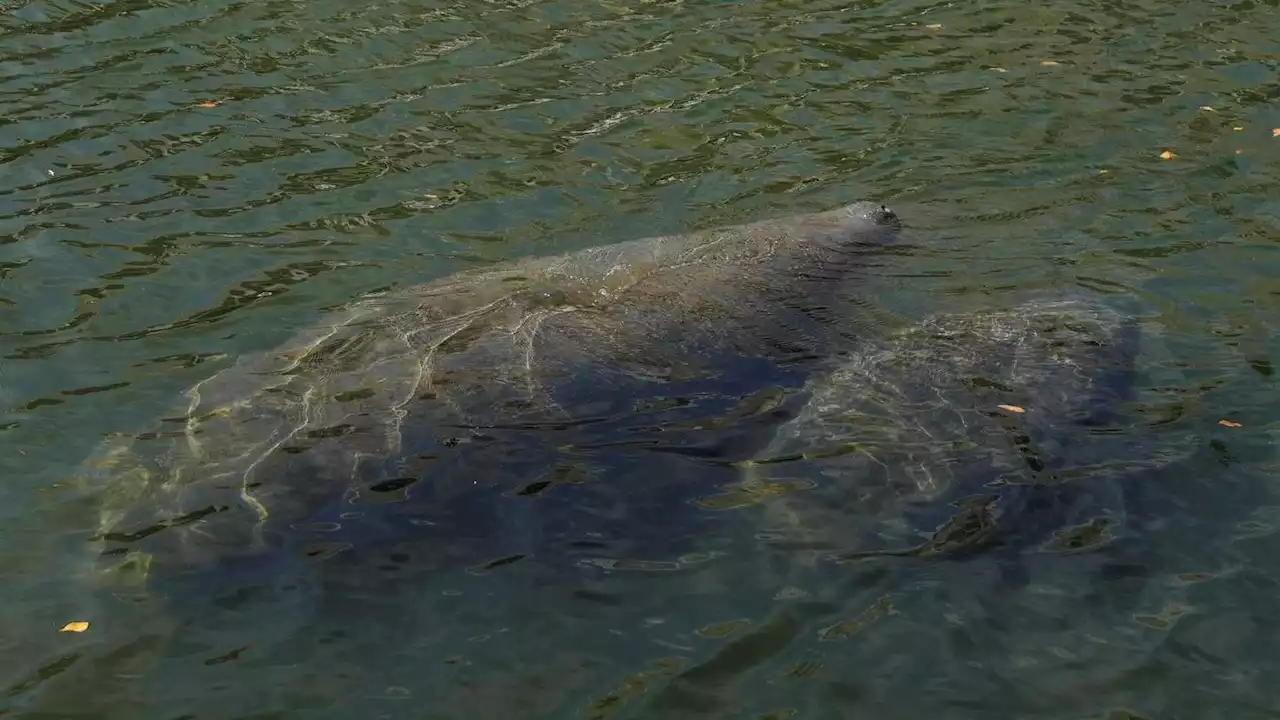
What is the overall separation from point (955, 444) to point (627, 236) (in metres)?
3.34

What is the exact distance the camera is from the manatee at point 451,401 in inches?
248

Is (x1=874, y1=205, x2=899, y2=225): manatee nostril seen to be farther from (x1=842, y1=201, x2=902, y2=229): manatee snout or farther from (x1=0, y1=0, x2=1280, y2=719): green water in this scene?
(x1=0, y1=0, x2=1280, y2=719): green water

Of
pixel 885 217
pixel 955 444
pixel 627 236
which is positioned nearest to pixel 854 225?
pixel 885 217

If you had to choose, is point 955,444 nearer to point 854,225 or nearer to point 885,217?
point 854,225

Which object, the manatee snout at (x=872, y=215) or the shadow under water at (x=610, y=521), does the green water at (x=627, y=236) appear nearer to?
the shadow under water at (x=610, y=521)

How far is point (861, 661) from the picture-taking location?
5.81m

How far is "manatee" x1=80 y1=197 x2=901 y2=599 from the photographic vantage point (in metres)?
6.30

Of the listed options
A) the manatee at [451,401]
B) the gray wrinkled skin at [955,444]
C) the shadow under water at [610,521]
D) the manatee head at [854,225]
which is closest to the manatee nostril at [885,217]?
the manatee head at [854,225]

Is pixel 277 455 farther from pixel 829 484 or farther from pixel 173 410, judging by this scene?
pixel 829 484

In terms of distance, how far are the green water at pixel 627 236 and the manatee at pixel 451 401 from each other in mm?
350

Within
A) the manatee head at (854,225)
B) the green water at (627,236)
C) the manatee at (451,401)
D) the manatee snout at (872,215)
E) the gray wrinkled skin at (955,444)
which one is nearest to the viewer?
the green water at (627,236)

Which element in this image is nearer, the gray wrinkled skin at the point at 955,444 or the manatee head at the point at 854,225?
the gray wrinkled skin at the point at 955,444

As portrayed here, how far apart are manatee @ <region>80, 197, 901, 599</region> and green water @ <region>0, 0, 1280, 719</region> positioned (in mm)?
350

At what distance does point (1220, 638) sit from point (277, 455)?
4.53 m
